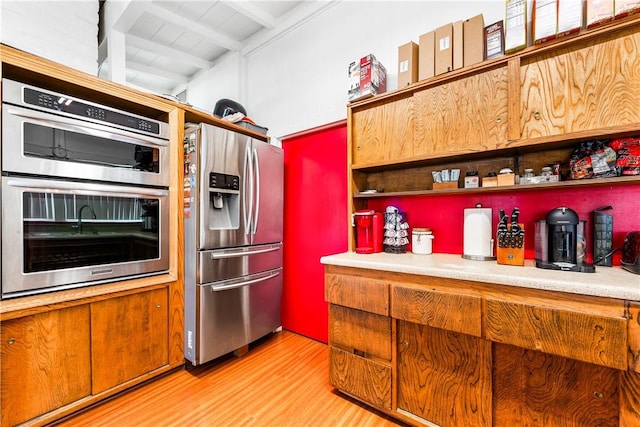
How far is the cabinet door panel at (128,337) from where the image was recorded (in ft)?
5.38

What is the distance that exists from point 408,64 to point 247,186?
156 centimetres

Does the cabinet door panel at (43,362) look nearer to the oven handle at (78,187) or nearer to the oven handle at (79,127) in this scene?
the oven handle at (78,187)

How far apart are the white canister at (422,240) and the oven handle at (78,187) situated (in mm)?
1882

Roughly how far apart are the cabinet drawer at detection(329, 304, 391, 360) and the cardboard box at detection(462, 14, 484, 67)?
1653mm

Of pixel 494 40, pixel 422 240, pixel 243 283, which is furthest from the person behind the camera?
pixel 243 283

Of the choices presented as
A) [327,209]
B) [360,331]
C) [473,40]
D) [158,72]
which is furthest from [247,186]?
[158,72]

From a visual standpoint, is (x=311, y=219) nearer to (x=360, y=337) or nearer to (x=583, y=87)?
(x=360, y=337)

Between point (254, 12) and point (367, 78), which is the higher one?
point (254, 12)

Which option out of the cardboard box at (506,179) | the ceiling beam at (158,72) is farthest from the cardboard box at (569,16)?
the ceiling beam at (158,72)

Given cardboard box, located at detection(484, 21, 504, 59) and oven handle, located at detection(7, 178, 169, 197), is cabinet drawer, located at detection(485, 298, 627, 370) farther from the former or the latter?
oven handle, located at detection(7, 178, 169, 197)

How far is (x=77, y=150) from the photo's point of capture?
1583 millimetres

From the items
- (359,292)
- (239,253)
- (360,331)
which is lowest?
(360,331)

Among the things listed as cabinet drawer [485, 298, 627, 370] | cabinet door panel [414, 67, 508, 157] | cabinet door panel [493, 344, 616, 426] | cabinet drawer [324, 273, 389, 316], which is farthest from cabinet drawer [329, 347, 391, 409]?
cabinet door panel [414, 67, 508, 157]

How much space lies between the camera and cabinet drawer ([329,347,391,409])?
1.59 meters
